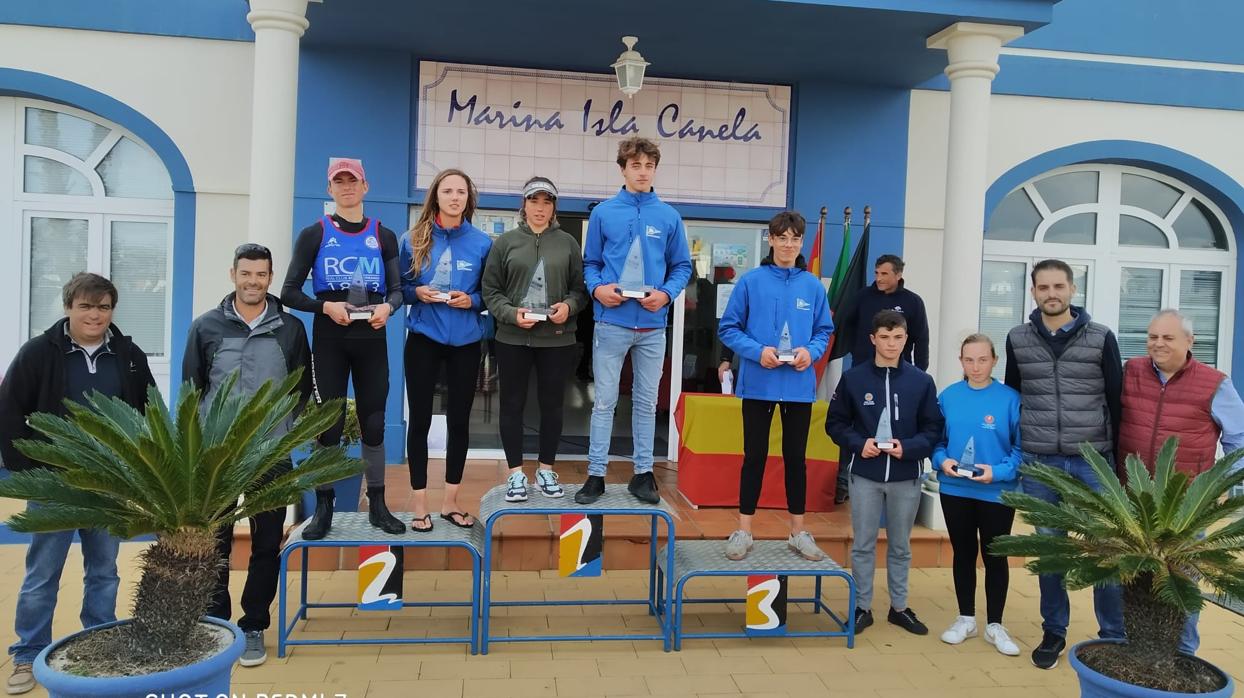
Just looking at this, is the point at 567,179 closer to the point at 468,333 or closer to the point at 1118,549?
the point at 468,333

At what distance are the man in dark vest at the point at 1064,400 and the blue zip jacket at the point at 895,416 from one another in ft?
1.41

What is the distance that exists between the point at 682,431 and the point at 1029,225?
4.01 meters

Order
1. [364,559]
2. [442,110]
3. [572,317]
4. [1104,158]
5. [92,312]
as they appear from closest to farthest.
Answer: [92,312] → [364,559] → [572,317] → [442,110] → [1104,158]

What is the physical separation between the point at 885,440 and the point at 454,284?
223 centimetres

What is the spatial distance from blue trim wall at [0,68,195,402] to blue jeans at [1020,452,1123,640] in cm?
605

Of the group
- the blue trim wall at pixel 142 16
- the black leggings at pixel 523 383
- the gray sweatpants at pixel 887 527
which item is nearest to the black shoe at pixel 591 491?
the black leggings at pixel 523 383

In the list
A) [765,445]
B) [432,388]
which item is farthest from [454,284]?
[765,445]

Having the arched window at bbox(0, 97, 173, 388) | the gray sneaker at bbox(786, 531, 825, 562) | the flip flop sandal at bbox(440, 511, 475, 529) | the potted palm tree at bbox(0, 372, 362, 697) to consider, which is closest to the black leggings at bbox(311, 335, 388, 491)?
the flip flop sandal at bbox(440, 511, 475, 529)

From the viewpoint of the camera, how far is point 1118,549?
3.10 metres

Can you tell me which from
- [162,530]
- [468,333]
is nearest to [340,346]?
[468,333]

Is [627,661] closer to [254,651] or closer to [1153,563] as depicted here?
[254,651]

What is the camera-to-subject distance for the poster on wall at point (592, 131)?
23.6ft

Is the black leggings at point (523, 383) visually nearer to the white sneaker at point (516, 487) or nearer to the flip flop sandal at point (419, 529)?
the white sneaker at point (516, 487)

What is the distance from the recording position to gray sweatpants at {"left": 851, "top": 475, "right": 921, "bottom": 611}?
441 centimetres
